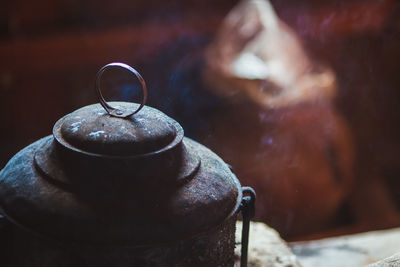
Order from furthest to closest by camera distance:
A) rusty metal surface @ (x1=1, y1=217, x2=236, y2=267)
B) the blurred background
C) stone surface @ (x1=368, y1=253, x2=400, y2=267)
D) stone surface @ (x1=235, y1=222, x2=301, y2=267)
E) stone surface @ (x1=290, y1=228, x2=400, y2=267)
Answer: the blurred background
stone surface @ (x1=290, y1=228, x2=400, y2=267)
stone surface @ (x1=235, y1=222, x2=301, y2=267)
stone surface @ (x1=368, y1=253, x2=400, y2=267)
rusty metal surface @ (x1=1, y1=217, x2=236, y2=267)

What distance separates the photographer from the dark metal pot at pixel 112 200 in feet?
6.65

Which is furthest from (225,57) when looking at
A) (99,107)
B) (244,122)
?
(99,107)

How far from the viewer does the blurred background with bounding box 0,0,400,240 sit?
5117 mm

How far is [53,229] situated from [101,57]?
429cm

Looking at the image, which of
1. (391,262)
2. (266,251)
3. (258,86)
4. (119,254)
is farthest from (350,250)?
(119,254)

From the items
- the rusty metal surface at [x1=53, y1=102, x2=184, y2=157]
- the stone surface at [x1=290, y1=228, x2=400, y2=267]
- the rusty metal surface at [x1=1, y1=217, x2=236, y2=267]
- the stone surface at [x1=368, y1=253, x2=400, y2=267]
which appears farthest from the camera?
the stone surface at [x1=290, y1=228, x2=400, y2=267]

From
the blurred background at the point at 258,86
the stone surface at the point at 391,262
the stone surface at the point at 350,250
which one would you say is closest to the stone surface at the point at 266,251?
the stone surface at the point at 350,250

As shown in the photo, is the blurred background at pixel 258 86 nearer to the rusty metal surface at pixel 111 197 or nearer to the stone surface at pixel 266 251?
the stone surface at pixel 266 251

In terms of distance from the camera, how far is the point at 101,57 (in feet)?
19.9

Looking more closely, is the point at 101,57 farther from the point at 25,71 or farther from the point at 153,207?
the point at 153,207

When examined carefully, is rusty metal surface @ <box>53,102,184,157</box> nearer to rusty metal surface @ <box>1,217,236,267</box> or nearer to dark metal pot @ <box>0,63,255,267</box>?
dark metal pot @ <box>0,63,255,267</box>

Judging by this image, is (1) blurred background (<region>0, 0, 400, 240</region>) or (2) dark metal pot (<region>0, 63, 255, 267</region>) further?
(1) blurred background (<region>0, 0, 400, 240</region>)

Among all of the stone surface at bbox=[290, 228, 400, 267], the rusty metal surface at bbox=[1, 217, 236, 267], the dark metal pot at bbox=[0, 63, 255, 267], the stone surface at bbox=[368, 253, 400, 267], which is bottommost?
the stone surface at bbox=[290, 228, 400, 267]

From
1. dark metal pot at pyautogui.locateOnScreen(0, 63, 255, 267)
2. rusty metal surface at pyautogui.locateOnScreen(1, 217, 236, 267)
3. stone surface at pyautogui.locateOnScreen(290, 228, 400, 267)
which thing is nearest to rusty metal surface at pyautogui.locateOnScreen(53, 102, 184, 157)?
dark metal pot at pyautogui.locateOnScreen(0, 63, 255, 267)
